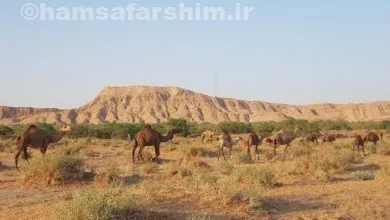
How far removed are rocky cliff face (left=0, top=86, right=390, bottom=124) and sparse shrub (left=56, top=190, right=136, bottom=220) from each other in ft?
346

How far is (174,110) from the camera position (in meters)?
123

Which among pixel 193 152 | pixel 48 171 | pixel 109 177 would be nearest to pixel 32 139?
pixel 48 171

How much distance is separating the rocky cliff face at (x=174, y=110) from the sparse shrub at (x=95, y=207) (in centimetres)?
10557

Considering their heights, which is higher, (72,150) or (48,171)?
(48,171)

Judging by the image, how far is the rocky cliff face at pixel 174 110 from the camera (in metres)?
118

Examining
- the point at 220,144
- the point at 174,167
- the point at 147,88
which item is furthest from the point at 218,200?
the point at 147,88

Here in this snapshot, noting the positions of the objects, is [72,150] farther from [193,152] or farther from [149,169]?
[149,169]

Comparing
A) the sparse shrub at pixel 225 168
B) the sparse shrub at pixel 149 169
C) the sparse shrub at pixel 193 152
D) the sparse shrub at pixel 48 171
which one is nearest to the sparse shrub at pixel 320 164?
the sparse shrub at pixel 225 168

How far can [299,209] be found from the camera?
437 inches

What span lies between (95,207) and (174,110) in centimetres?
11521

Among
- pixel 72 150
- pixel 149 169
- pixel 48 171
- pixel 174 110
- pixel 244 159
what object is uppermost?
pixel 174 110

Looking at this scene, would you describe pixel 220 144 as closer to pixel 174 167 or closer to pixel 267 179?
pixel 174 167

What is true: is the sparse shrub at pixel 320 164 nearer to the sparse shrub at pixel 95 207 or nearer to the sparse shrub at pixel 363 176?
the sparse shrub at pixel 363 176

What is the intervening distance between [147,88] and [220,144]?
→ 4325 inches
